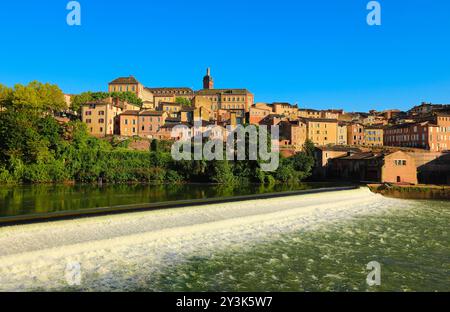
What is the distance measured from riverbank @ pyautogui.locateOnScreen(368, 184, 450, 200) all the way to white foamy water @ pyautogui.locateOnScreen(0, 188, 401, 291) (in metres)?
17.8

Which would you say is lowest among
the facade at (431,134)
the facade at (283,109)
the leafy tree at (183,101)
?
the facade at (431,134)

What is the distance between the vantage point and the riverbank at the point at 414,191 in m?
36.0

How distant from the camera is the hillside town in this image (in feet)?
162

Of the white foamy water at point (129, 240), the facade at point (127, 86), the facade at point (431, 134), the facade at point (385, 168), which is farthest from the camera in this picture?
the facade at point (127, 86)

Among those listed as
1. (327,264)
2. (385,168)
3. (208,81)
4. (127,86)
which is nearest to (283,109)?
(208,81)

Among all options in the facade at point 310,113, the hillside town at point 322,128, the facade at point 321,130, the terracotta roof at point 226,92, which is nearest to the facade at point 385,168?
the hillside town at point 322,128

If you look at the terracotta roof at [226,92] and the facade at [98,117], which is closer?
the facade at [98,117]

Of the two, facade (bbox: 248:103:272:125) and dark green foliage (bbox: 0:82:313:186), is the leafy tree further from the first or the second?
dark green foliage (bbox: 0:82:313:186)

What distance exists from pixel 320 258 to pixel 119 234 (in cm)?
812

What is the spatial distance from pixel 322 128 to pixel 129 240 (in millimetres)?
69108

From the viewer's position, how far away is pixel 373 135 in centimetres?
8175

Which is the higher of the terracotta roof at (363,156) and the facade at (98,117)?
the facade at (98,117)

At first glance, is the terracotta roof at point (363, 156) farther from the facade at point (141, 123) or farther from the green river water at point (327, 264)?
the facade at point (141, 123)

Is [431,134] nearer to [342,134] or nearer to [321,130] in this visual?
[342,134]
